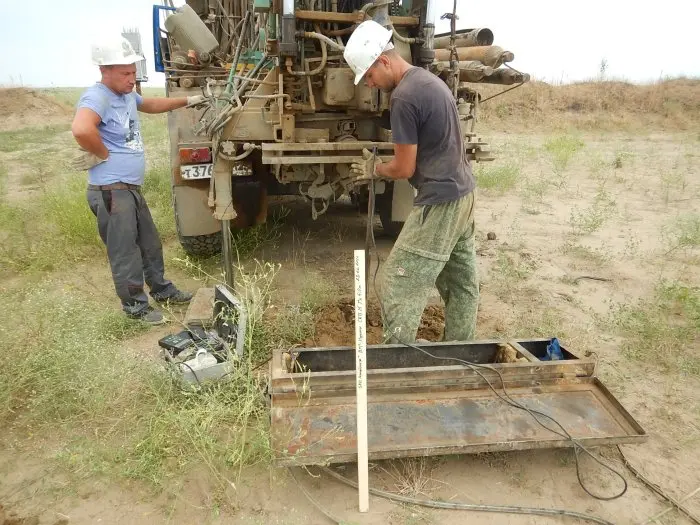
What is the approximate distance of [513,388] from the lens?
2770 millimetres

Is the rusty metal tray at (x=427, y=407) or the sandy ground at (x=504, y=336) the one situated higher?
the rusty metal tray at (x=427, y=407)

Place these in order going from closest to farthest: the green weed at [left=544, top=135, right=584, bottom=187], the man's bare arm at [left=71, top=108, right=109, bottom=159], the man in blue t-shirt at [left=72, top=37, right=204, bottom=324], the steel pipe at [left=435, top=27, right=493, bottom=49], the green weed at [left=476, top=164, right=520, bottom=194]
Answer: the man's bare arm at [left=71, top=108, right=109, bottom=159] → the man in blue t-shirt at [left=72, top=37, right=204, bottom=324] → the steel pipe at [left=435, top=27, right=493, bottom=49] → the green weed at [left=476, top=164, right=520, bottom=194] → the green weed at [left=544, top=135, right=584, bottom=187]

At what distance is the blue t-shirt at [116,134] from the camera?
11.5 ft

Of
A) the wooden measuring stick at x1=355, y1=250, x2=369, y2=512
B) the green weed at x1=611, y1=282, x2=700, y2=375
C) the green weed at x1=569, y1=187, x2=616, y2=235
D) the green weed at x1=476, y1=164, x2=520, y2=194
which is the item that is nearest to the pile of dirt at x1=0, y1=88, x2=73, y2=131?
the green weed at x1=476, y1=164, x2=520, y2=194

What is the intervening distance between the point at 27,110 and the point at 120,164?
75.5 feet

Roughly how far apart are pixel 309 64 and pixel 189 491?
282cm

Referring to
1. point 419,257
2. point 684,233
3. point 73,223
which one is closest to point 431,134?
point 419,257

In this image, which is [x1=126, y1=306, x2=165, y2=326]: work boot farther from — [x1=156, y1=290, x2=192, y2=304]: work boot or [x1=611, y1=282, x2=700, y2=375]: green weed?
[x1=611, y1=282, x2=700, y2=375]: green weed

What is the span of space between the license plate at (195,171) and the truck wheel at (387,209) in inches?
66.5

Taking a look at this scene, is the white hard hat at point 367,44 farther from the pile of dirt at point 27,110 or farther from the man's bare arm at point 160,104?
the pile of dirt at point 27,110

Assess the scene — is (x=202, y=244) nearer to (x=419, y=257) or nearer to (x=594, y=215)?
(x=419, y=257)

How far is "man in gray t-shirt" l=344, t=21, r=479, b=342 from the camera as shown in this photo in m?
2.68

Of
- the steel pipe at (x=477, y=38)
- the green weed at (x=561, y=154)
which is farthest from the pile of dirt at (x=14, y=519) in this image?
the green weed at (x=561, y=154)

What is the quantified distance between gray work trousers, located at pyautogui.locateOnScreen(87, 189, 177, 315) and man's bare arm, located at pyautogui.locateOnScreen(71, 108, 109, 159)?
0.36m
